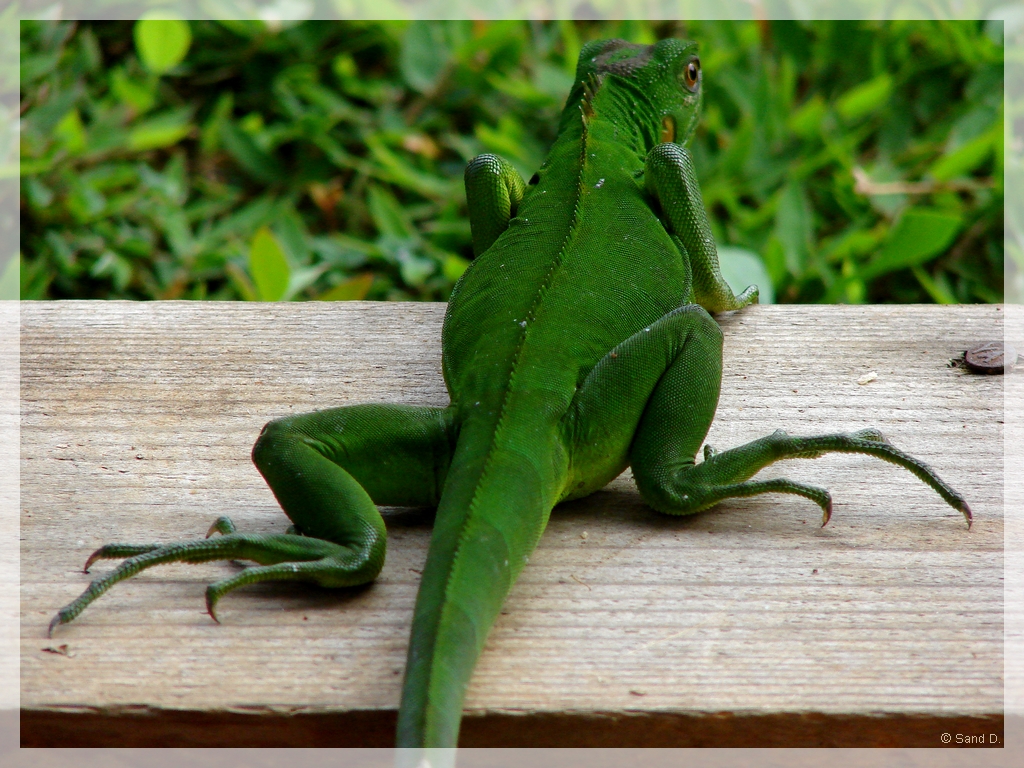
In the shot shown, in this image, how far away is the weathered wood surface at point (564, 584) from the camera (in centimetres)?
154

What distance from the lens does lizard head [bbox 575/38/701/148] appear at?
9.56 ft

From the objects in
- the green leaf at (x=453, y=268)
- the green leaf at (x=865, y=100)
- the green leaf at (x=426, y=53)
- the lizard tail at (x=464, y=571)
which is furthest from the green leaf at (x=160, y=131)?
the lizard tail at (x=464, y=571)

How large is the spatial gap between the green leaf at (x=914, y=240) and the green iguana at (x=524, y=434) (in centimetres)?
155

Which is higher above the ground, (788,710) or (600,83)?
(600,83)

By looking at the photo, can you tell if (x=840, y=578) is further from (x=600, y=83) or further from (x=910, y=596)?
(x=600, y=83)

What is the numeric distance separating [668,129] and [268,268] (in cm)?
164

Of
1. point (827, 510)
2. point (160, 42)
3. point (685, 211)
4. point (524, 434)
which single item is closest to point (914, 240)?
point (685, 211)

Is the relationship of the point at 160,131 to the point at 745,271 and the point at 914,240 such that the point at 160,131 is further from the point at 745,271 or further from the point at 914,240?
the point at 914,240

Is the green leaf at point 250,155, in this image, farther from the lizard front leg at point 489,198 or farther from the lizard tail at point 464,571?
the lizard tail at point 464,571

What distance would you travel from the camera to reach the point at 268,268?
3.87 meters

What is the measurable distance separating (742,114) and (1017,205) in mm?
1203

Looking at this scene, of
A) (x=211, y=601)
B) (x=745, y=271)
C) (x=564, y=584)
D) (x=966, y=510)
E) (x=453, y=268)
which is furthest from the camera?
(x=453, y=268)

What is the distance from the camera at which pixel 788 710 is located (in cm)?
153
